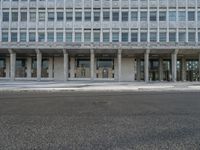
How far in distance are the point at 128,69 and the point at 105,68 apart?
186 inches

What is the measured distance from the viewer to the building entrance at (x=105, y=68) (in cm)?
4659

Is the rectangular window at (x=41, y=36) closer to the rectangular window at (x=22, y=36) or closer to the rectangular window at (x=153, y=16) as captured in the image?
the rectangular window at (x=22, y=36)

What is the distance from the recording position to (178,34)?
42375 millimetres

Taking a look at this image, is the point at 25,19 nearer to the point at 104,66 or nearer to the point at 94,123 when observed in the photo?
the point at 104,66

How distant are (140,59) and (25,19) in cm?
2399

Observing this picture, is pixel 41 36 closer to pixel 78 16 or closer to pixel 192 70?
pixel 78 16

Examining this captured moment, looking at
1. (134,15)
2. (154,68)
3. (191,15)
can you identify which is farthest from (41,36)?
(191,15)

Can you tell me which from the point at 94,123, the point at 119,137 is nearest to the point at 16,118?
the point at 94,123

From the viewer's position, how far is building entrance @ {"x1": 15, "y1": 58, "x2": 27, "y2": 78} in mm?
46747

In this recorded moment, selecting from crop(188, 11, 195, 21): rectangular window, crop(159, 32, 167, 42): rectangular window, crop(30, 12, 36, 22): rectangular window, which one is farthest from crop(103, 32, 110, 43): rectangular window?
crop(188, 11, 195, 21): rectangular window

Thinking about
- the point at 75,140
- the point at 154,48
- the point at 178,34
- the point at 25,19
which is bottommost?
the point at 75,140

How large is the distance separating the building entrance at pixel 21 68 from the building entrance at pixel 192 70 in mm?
33591

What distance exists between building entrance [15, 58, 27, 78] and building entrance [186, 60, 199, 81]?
3359 centimetres

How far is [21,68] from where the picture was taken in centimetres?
4712
